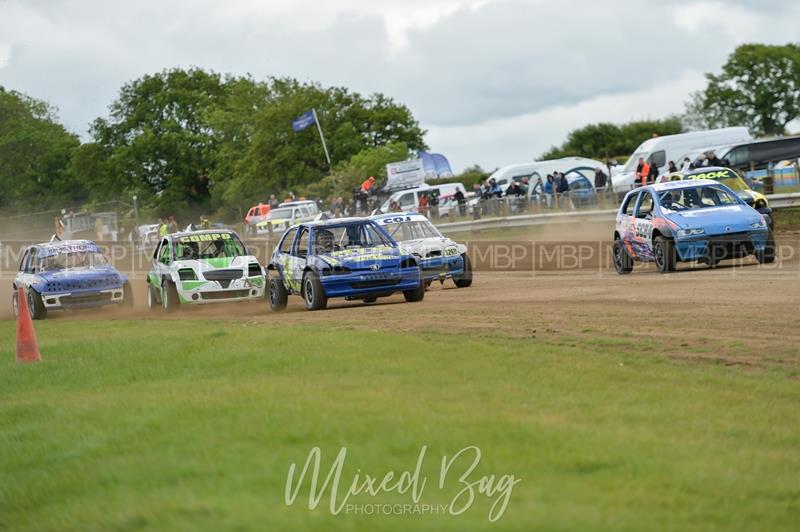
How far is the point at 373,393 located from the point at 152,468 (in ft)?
7.41

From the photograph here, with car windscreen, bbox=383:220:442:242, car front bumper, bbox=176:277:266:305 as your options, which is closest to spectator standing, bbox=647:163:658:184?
car windscreen, bbox=383:220:442:242

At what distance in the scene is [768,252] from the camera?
810 inches

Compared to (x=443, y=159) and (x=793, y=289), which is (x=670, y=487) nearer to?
(x=793, y=289)

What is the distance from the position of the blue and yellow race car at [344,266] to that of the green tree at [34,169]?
8602 centimetres

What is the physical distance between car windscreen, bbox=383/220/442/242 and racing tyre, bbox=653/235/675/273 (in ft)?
11.8

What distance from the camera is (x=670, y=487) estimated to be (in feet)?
18.5

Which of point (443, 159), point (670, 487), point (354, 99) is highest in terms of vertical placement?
point (354, 99)

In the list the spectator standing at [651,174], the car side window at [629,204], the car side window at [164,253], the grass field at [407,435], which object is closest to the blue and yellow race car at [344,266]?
the car side window at [164,253]

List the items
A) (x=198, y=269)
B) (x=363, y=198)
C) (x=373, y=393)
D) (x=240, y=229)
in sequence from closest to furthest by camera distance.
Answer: (x=373, y=393)
(x=198, y=269)
(x=363, y=198)
(x=240, y=229)

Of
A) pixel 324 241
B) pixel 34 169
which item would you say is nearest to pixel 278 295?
pixel 324 241

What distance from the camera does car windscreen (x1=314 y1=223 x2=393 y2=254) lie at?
61.2 ft

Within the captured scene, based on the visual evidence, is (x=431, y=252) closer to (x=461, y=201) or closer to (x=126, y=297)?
(x=126, y=297)

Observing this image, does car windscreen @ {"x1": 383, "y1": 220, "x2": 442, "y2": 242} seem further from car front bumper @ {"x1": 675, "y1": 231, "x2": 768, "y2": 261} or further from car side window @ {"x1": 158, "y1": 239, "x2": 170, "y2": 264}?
car front bumper @ {"x1": 675, "y1": 231, "x2": 768, "y2": 261}

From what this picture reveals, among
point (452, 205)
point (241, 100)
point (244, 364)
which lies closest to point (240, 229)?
point (452, 205)
